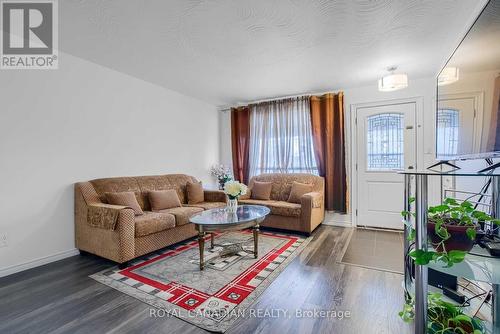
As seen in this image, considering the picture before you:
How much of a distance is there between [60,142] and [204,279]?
2.26 m

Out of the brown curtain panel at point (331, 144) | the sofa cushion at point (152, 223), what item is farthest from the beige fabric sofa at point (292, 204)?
the sofa cushion at point (152, 223)

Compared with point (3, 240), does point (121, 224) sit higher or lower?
higher

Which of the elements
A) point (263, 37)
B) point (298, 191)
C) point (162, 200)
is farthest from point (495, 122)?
point (162, 200)

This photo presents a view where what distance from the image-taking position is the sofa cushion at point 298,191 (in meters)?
3.89

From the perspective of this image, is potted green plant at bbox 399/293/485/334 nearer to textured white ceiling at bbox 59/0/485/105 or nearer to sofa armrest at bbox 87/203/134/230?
textured white ceiling at bbox 59/0/485/105

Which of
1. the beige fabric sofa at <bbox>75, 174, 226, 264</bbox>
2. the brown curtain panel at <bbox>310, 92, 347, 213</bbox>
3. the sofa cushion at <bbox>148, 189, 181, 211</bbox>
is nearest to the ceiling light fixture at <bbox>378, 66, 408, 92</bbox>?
the brown curtain panel at <bbox>310, 92, 347, 213</bbox>

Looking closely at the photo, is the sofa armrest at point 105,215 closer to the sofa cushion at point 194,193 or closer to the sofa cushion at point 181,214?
the sofa cushion at point 181,214

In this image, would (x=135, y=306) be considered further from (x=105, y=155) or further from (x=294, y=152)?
(x=294, y=152)

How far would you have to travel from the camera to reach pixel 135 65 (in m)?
3.16

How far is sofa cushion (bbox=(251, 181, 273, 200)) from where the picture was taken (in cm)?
423

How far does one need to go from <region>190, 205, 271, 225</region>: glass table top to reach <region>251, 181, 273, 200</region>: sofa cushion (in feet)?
3.70

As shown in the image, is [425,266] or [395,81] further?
[395,81]

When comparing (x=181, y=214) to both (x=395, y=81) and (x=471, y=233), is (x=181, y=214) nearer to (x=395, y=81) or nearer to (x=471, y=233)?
(x=471, y=233)

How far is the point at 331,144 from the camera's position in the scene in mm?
4191
